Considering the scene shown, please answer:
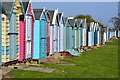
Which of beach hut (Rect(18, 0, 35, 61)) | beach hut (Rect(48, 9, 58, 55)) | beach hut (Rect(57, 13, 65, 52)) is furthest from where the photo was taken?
beach hut (Rect(57, 13, 65, 52))

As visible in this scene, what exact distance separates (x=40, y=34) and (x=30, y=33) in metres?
2.34

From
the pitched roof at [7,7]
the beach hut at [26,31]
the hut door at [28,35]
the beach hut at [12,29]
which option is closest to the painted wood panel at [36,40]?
the beach hut at [26,31]

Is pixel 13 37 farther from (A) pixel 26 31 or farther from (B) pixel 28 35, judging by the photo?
(B) pixel 28 35

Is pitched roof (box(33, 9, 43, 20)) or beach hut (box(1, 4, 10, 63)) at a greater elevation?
pitched roof (box(33, 9, 43, 20))

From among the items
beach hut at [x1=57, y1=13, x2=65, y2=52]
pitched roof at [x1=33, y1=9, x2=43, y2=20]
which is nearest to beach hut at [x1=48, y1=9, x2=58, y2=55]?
beach hut at [x1=57, y1=13, x2=65, y2=52]

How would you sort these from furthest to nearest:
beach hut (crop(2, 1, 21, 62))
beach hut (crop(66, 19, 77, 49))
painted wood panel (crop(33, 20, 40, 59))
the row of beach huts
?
beach hut (crop(66, 19, 77, 49)) < painted wood panel (crop(33, 20, 40, 59)) < beach hut (crop(2, 1, 21, 62)) < the row of beach huts

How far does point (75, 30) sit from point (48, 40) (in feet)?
45.5

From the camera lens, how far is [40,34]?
27.2m

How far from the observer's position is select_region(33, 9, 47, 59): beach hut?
1049 inches

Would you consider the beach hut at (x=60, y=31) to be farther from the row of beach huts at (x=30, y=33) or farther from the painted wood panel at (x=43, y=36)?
the painted wood panel at (x=43, y=36)

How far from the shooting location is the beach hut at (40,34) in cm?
2666

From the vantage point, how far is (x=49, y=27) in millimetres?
31109

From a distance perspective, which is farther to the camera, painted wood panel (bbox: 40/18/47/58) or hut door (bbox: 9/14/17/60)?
painted wood panel (bbox: 40/18/47/58)

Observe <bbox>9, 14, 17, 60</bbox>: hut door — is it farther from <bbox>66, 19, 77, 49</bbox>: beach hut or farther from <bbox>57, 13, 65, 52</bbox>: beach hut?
<bbox>66, 19, 77, 49</bbox>: beach hut
